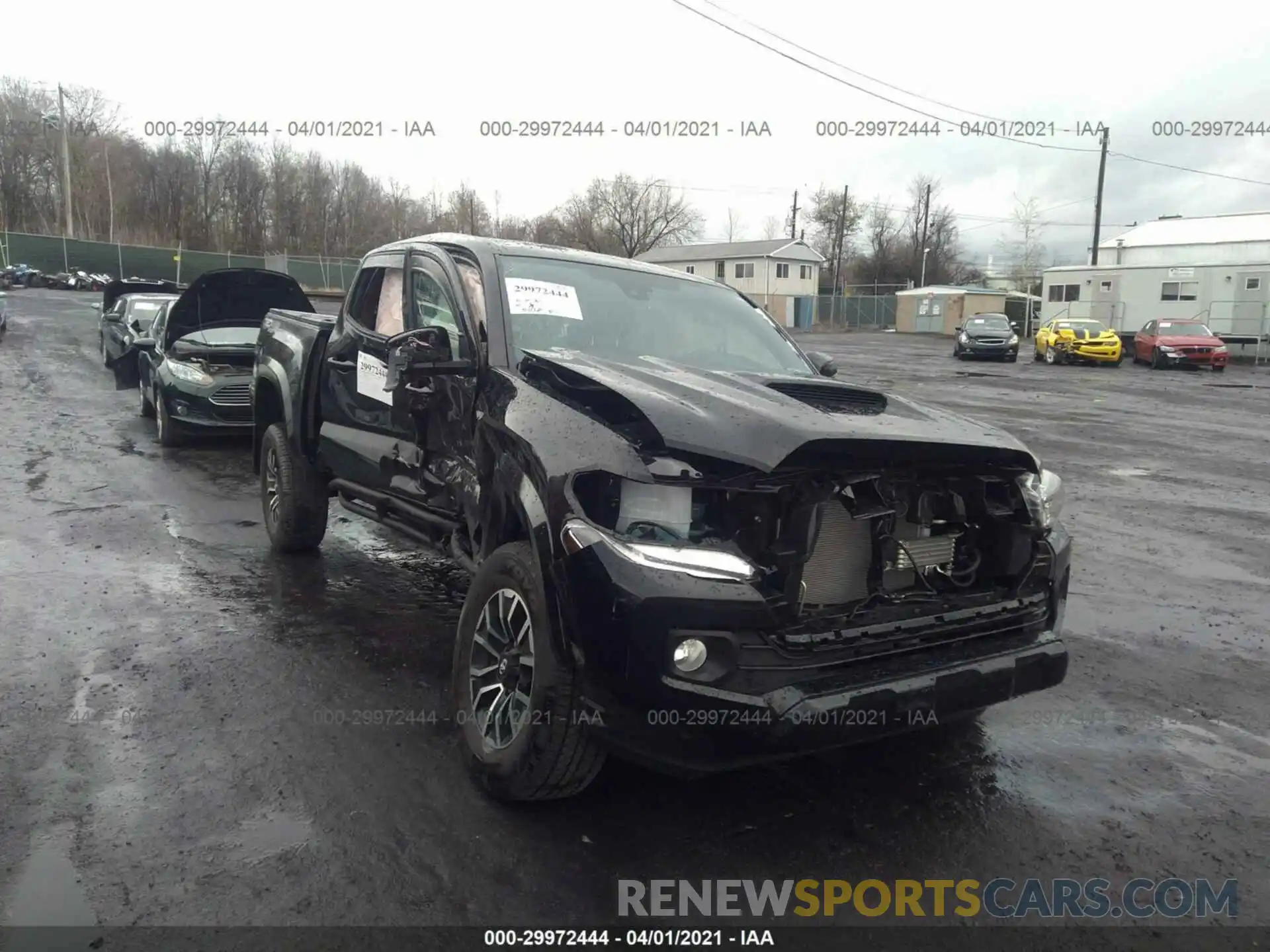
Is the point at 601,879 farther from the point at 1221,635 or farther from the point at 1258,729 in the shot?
the point at 1221,635

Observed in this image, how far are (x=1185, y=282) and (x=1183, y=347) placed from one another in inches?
421

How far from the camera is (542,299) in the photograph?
4.29m

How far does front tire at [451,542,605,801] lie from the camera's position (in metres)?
3.04

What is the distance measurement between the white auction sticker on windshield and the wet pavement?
1.82 metres

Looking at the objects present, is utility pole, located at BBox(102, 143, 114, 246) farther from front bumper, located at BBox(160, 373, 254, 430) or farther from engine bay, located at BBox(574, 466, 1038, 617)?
engine bay, located at BBox(574, 466, 1038, 617)

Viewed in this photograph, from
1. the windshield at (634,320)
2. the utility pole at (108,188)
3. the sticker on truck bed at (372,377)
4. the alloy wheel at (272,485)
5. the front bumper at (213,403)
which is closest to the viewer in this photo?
the windshield at (634,320)

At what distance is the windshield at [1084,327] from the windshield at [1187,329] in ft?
5.50

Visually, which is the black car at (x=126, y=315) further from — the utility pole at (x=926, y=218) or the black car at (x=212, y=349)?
the utility pole at (x=926, y=218)

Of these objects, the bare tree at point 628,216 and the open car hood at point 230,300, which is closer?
the open car hood at point 230,300

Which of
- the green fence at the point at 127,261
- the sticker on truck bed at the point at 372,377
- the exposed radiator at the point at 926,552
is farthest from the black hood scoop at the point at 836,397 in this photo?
the green fence at the point at 127,261

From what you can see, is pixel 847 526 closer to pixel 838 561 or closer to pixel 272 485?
pixel 838 561

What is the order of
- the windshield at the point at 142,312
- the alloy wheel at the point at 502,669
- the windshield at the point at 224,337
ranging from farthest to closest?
the windshield at the point at 142,312 → the windshield at the point at 224,337 → the alloy wheel at the point at 502,669

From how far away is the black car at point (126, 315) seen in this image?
14852mm

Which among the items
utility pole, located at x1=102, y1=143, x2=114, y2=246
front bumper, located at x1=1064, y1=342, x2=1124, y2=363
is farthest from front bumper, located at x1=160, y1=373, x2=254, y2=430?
utility pole, located at x1=102, y1=143, x2=114, y2=246
